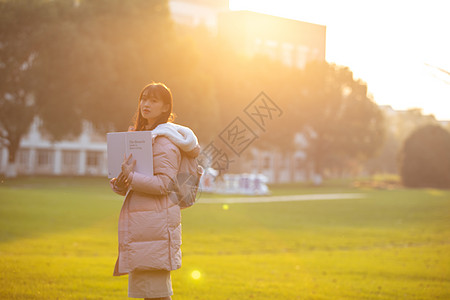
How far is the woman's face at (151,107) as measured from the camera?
4.15 m

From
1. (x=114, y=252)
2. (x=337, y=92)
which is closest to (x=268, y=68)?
(x=337, y=92)

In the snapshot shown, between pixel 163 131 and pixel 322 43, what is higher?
pixel 322 43

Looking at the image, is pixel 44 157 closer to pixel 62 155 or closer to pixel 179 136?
pixel 62 155

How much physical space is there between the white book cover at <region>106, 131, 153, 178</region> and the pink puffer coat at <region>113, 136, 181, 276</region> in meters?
0.08

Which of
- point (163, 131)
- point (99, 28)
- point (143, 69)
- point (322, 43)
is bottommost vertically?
point (163, 131)

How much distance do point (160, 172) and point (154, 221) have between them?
0.34 m

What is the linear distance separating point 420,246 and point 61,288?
9.94 meters

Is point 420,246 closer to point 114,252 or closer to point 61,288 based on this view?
point 114,252

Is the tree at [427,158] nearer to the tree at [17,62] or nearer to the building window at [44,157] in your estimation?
the tree at [17,62]

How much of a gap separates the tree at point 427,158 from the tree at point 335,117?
434cm

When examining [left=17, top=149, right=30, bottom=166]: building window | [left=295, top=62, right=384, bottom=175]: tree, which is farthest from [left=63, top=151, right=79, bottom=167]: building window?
[left=295, top=62, right=384, bottom=175]: tree

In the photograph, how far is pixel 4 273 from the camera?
7668 mm

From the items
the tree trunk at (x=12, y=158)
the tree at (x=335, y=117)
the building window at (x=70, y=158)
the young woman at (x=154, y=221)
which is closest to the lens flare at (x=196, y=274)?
the young woman at (x=154, y=221)

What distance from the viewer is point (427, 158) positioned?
49.6 metres
